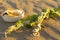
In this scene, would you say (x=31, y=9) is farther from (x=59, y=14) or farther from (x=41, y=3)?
(x=59, y=14)

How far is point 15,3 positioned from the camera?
13.3ft

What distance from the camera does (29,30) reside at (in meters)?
2.96

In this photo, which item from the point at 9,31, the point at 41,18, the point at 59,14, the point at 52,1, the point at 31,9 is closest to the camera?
the point at 9,31

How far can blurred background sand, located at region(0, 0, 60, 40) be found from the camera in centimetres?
281

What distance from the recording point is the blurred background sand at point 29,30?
9.22 feet

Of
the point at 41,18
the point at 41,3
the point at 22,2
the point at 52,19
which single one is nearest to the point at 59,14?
the point at 52,19

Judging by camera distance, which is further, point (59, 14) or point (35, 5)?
point (35, 5)

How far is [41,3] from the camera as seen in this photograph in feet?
12.9

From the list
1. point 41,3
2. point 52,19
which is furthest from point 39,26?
point 41,3

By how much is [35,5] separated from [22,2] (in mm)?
333

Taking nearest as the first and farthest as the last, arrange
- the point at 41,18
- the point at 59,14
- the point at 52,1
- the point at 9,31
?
the point at 9,31
the point at 41,18
the point at 59,14
the point at 52,1

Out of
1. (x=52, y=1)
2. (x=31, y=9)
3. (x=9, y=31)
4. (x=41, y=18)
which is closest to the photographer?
(x=9, y=31)

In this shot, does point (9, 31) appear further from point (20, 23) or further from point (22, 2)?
point (22, 2)

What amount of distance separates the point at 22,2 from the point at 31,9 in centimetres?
43
